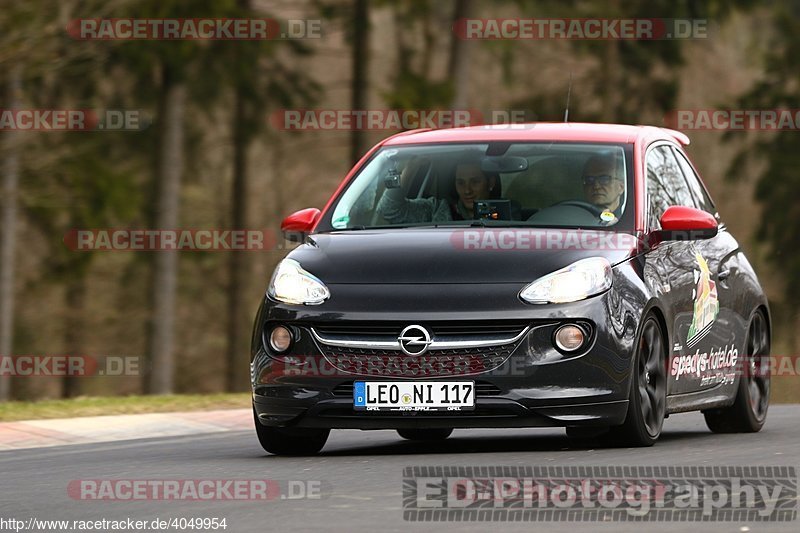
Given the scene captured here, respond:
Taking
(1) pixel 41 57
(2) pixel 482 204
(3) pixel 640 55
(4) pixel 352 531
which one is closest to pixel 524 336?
(2) pixel 482 204

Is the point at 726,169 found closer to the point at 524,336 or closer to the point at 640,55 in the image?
the point at 640,55

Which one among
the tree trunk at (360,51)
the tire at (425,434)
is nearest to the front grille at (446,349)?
the tire at (425,434)

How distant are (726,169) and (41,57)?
19.8m

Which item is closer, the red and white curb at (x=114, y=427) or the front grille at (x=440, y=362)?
the front grille at (x=440, y=362)

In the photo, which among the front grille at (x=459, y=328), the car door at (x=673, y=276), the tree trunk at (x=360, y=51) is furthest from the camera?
the tree trunk at (x=360, y=51)

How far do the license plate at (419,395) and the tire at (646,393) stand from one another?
911 millimetres

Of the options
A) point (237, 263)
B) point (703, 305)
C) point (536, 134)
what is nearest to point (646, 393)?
point (703, 305)

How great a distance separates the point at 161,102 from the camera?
3009cm

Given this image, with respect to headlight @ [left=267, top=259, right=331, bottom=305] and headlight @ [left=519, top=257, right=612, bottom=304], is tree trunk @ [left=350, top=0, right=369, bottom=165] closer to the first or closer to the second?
headlight @ [left=267, top=259, right=331, bottom=305]

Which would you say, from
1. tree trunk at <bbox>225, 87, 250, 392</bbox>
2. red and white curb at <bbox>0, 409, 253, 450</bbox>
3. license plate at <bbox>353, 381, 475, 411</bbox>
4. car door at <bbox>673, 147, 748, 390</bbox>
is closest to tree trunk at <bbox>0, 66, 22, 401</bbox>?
tree trunk at <bbox>225, 87, 250, 392</bbox>

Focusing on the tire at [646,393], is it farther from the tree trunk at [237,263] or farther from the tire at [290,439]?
the tree trunk at [237,263]

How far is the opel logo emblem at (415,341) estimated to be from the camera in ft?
30.5

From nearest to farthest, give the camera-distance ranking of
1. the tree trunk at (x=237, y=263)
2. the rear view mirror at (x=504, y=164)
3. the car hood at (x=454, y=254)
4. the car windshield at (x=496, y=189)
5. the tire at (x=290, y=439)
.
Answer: the car hood at (x=454, y=254), the tire at (x=290, y=439), the car windshield at (x=496, y=189), the rear view mirror at (x=504, y=164), the tree trunk at (x=237, y=263)

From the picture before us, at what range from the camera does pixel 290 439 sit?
1019 centimetres
